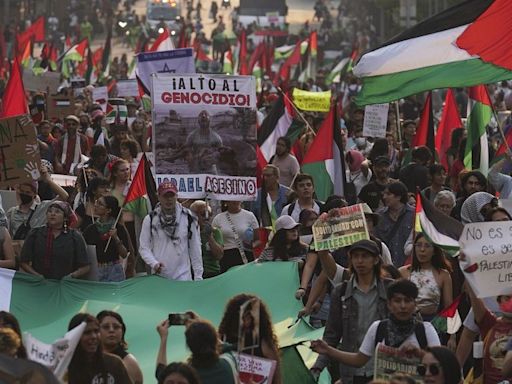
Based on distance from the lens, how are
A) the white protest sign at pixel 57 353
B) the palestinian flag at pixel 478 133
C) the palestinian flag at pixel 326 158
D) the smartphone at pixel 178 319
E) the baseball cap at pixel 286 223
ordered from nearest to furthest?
the white protest sign at pixel 57 353, the smartphone at pixel 178 319, the baseball cap at pixel 286 223, the palestinian flag at pixel 326 158, the palestinian flag at pixel 478 133

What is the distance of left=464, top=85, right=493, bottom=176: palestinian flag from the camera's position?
16.2 metres

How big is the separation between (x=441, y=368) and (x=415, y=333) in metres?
0.85

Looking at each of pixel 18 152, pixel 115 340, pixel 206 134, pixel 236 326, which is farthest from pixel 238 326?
pixel 18 152

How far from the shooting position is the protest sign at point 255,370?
8609 mm

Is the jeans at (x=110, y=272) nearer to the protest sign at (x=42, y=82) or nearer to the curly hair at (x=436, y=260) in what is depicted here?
the curly hair at (x=436, y=260)

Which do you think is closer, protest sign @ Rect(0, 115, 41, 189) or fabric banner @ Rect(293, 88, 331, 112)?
protest sign @ Rect(0, 115, 41, 189)

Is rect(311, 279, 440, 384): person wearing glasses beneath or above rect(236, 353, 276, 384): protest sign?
above

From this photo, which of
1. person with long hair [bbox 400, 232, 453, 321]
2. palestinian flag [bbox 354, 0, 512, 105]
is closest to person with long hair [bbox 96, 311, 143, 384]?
person with long hair [bbox 400, 232, 453, 321]

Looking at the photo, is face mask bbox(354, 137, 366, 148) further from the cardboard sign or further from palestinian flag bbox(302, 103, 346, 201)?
the cardboard sign

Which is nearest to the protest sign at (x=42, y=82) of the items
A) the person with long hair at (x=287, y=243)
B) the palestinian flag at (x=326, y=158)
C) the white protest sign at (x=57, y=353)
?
the palestinian flag at (x=326, y=158)

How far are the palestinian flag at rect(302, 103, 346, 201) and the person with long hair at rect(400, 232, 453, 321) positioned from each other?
500 centimetres

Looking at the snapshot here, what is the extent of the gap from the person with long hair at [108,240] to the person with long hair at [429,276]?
2719 mm

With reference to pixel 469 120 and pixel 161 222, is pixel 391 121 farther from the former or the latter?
pixel 161 222

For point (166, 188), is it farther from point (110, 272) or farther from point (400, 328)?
point (400, 328)
